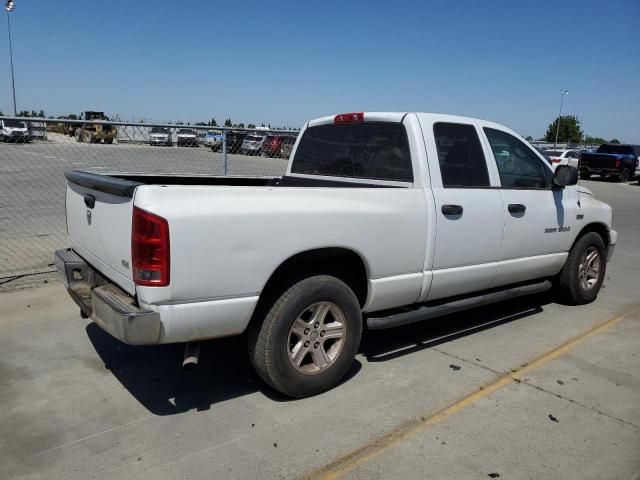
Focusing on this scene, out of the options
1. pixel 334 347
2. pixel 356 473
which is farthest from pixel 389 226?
pixel 356 473

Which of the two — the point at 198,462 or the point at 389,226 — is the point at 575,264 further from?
the point at 198,462

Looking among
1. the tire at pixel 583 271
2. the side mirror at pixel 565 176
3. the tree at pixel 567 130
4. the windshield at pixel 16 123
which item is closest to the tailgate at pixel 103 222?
the windshield at pixel 16 123

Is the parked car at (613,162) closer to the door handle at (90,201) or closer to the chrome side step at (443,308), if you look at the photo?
the chrome side step at (443,308)

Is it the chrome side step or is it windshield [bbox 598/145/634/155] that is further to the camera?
windshield [bbox 598/145/634/155]

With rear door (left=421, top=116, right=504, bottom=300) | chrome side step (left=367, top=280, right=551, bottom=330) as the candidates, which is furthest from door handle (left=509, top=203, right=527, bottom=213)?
chrome side step (left=367, top=280, right=551, bottom=330)

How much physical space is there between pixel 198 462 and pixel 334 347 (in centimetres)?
124

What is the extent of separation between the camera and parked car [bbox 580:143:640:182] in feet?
87.1

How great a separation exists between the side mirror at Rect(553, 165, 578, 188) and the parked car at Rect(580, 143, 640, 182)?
24634 millimetres

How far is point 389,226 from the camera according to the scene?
376 cm

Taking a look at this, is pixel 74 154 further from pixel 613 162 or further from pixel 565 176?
pixel 613 162

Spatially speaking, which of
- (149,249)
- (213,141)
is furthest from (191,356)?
(213,141)

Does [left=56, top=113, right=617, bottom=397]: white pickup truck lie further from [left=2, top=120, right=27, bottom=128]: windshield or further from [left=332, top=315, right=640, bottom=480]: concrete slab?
[left=2, top=120, right=27, bottom=128]: windshield

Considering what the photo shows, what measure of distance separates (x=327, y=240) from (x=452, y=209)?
1.21 m

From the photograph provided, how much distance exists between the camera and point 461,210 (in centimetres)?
420
